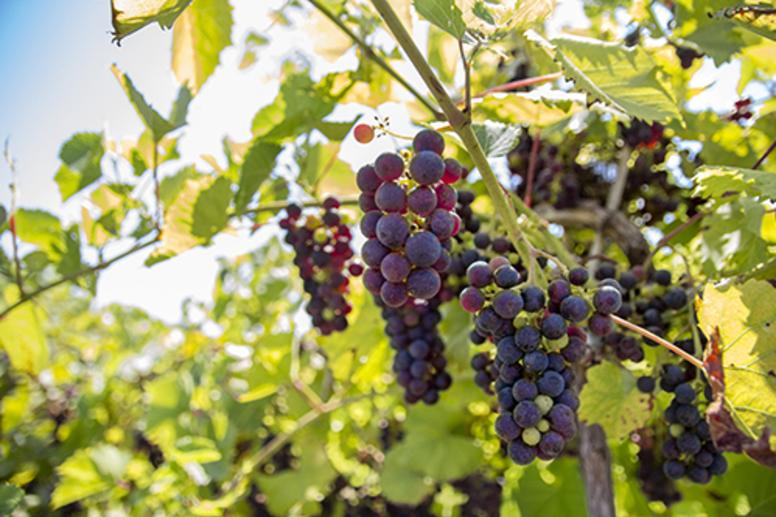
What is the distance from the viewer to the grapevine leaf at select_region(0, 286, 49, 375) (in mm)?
1743

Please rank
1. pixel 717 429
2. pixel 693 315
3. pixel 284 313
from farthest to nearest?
1. pixel 284 313
2. pixel 693 315
3. pixel 717 429

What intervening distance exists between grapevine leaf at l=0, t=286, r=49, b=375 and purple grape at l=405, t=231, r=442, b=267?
152 centimetres

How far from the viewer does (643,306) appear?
115cm

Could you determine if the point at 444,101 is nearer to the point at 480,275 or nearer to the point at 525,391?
the point at 480,275

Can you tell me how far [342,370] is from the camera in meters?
1.94

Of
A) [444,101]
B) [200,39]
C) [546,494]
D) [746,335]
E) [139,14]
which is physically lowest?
[546,494]

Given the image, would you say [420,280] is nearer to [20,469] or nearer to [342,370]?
[342,370]

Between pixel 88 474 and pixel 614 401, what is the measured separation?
200 cm

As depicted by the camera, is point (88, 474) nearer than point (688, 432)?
No

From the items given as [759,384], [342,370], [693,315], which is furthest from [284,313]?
[759,384]

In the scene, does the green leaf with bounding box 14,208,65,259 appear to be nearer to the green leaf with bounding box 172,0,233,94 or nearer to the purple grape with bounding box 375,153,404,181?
the green leaf with bounding box 172,0,233,94

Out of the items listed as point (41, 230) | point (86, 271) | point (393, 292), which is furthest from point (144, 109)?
point (393, 292)

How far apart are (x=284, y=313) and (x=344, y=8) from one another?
147 centimetres

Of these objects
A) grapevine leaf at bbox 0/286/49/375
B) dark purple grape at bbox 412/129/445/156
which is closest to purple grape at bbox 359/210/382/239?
dark purple grape at bbox 412/129/445/156
